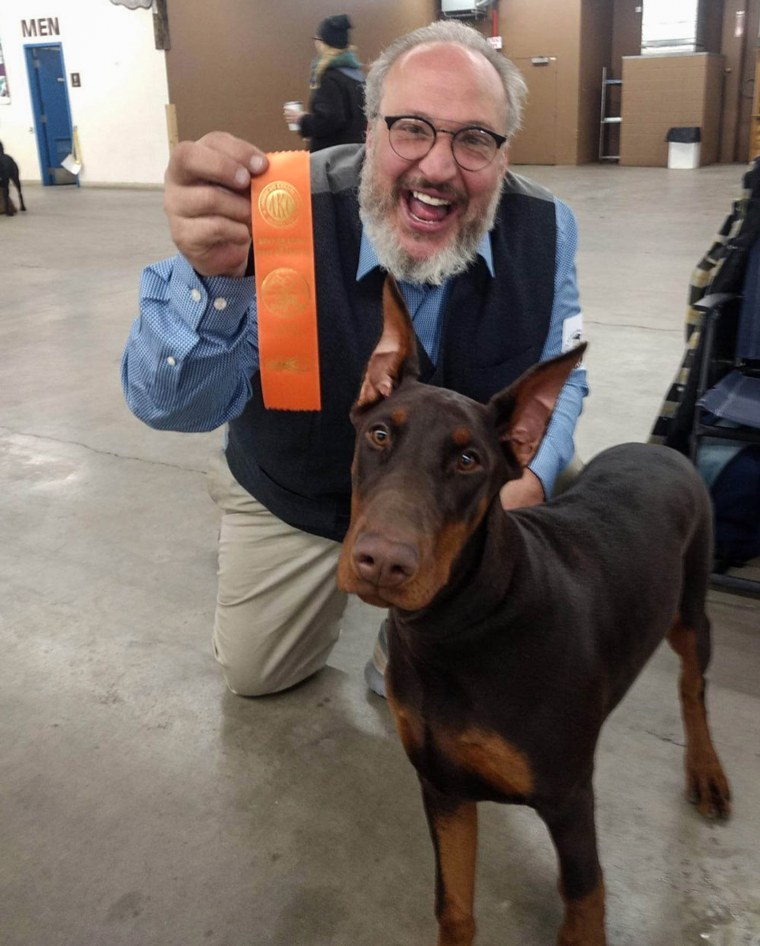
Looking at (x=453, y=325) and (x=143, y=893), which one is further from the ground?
(x=453, y=325)

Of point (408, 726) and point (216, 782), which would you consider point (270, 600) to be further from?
point (408, 726)

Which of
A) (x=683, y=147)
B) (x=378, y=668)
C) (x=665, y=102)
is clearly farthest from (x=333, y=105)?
(x=665, y=102)

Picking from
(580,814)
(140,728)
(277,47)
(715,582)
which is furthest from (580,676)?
(277,47)

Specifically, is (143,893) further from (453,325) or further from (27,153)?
(27,153)

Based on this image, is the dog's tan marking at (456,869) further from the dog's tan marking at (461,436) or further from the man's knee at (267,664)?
the man's knee at (267,664)

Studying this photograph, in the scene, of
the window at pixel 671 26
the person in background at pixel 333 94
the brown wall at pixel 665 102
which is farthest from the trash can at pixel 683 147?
the person in background at pixel 333 94

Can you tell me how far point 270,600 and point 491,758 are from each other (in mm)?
1112

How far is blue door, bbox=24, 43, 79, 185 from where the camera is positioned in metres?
15.0

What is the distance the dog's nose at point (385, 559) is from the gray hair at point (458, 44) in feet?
4.40

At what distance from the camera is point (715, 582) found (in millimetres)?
2752

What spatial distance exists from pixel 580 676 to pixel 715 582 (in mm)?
1524

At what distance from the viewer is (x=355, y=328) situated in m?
2.05

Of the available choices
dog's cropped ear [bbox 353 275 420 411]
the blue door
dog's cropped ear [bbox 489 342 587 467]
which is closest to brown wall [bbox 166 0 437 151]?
the blue door

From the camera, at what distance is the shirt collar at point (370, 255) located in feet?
6.72
